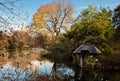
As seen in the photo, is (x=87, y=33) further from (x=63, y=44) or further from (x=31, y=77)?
(x=31, y=77)

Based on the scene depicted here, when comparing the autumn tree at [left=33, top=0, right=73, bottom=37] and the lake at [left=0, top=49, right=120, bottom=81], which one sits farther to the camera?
the autumn tree at [left=33, top=0, right=73, bottom=37]

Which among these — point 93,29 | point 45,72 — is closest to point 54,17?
point 93,29

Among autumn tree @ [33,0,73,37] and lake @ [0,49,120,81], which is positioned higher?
autumn tree @ [33,0,73,37]

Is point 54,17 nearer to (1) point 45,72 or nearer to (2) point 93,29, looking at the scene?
(2) point 93,29

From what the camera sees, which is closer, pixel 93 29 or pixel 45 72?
pixel 45 72

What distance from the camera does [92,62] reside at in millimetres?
23906

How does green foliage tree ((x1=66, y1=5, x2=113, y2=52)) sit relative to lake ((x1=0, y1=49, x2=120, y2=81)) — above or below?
above

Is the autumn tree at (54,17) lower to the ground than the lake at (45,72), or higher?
higher

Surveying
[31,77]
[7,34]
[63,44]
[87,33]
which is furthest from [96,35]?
[7,34]

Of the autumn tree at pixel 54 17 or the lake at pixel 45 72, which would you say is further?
the autumn tree at pixel 54 17

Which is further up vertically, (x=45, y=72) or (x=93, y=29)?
(x=93, y=29)

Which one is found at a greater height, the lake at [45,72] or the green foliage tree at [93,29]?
the green foliage tree at [93,29]

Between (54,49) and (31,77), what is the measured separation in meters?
19.1

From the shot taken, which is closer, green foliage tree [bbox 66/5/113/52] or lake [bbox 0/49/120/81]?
lake [bbox 0/49/120/81]
